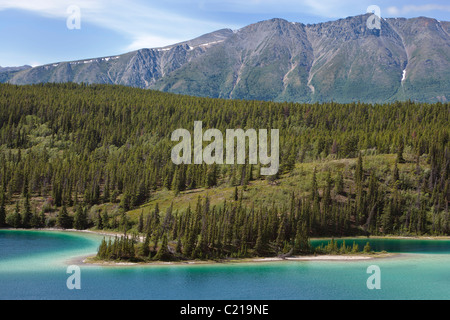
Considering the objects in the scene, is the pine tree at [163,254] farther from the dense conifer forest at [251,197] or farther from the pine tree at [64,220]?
the pine tree at [64,220]

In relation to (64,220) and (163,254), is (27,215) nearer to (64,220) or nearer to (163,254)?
(64,220)

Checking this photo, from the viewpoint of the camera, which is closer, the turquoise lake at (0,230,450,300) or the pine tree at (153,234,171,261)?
the turquoise lake at (0,230,450,300)

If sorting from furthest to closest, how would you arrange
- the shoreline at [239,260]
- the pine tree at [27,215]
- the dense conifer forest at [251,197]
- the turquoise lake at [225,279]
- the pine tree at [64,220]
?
1. the pine tree at [64,220]
2. the pine tree at [27,215]
3. the dense conifer forest at [251,197]
4. the shoreline at [239,260]
5. the turquoise lake at [225,279]

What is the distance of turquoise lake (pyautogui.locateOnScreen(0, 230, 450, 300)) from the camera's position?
6644 cm

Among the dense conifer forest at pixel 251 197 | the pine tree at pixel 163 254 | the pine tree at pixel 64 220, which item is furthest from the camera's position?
the pine tree at pixel 64 220

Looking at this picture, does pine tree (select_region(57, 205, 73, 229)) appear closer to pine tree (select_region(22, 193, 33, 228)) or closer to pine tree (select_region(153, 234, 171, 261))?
pine tree (select_region(22, 193, 33, 228))

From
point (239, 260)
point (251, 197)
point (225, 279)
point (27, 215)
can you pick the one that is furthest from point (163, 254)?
point (27, 215)

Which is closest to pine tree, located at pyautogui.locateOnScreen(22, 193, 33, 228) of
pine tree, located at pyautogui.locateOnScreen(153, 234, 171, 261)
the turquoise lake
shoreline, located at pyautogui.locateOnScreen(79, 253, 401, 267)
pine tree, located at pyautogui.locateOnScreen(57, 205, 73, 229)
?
pine tree, located at pyautogui.locateOnScreen(57, 205, 73, 229)

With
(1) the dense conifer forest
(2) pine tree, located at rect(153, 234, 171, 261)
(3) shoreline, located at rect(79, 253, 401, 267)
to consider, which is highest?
(1) the dense conifer forest

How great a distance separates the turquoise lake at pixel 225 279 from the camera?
218 ft

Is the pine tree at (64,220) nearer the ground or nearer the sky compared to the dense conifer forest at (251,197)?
nearer the ground

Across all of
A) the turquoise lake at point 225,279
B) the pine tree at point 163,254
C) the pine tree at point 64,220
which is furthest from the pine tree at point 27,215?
the pine tree at point 163,254

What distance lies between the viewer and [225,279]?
3009 inches
